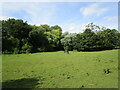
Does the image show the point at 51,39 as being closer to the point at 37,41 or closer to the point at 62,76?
the point at 37,41

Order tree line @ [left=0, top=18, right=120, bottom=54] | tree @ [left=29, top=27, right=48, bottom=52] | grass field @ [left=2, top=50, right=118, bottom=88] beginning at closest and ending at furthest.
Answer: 1. grass field @ [left=2, top=50, right=118, bottom=88]
2. tree line @ [left=0, top=18, right=120, bottom=54]
3. tree @ [left=29, top=27, right=48, bottom=52]

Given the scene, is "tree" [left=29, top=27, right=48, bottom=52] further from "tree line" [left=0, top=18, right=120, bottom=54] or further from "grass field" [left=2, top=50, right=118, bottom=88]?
"grass field" [left=2, top=50, right=118, bottom=88]

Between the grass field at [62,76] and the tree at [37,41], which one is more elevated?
Answer: the tree at [37,41]

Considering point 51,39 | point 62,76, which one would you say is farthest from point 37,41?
point 62,76

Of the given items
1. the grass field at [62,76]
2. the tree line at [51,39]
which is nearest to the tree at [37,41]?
the tree line at [51,39]

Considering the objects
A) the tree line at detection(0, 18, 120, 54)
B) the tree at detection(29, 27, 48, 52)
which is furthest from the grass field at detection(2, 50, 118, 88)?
the tree at detection(29, 27, 48, 52)

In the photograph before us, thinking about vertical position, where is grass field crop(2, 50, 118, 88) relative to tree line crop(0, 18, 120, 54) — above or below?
below

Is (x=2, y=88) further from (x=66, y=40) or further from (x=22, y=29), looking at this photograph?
(x=66, y=40)

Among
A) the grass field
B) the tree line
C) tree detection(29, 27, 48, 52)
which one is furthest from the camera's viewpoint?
tree detection(29, 27, 48, 52)

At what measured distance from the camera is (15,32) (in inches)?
1061

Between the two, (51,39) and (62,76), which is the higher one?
(51,39)

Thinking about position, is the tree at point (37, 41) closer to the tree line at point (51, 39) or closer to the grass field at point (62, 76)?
the tree line at point (51, 39)

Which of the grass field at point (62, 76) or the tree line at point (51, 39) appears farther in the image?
the tree line at point (51, 39)

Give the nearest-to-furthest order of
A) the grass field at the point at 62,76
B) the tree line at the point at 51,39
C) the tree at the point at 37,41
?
the grass field at the point at 62,76 < the tree line at the point at 51,39 < the tree at the point at 37,41
